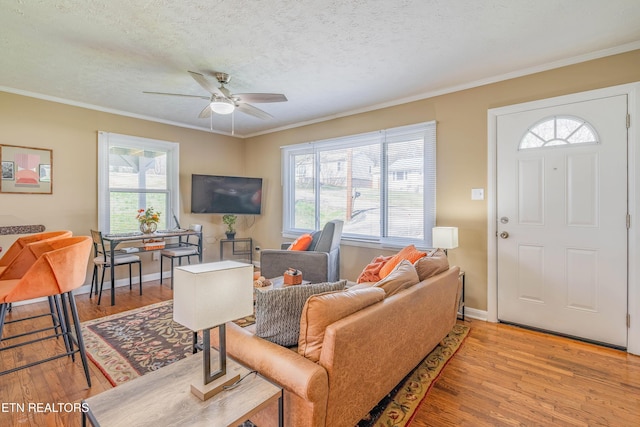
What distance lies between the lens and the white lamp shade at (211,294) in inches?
43.8

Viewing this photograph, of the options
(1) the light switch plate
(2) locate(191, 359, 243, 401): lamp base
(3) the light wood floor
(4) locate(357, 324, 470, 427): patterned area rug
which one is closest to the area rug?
(3) the light wood floor

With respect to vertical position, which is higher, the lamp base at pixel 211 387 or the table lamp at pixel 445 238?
the table lamp at pixel 445 238

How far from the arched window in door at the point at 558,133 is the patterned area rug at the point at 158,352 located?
1928 millimetres

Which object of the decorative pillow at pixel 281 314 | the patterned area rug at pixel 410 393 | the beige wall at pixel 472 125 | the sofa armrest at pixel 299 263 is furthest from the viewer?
the sofa armrest at pixel 299 263

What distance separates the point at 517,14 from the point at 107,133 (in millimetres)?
4817

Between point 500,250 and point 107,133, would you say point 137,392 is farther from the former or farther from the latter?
point 107,133

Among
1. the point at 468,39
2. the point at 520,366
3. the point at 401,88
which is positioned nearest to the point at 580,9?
the point at 468,39

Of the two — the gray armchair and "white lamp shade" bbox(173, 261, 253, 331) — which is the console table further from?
"white lamp shade" bbox(173, 261, 253, 331)

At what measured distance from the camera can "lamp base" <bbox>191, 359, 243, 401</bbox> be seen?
1.18 metres

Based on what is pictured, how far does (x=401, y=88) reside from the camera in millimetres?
3422

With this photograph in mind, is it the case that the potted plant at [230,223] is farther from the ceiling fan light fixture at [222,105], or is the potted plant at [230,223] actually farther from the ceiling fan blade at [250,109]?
the ceiling fan light fixture at [222,105]

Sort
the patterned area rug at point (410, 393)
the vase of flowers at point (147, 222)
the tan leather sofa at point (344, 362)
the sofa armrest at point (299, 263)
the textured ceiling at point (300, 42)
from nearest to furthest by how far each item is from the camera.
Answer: the tan leather sofa at point (344, 362)
the patterned area rug at point (410, 393)
the textured ceiling at point (300, 42)
the sofa armrest at point (299, 263)
the vase of flowers at point (147, 222)

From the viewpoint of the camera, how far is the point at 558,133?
9.18ft

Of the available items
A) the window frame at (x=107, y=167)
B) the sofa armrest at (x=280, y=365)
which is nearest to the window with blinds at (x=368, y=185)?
the window frame at (x=107, y=167)
